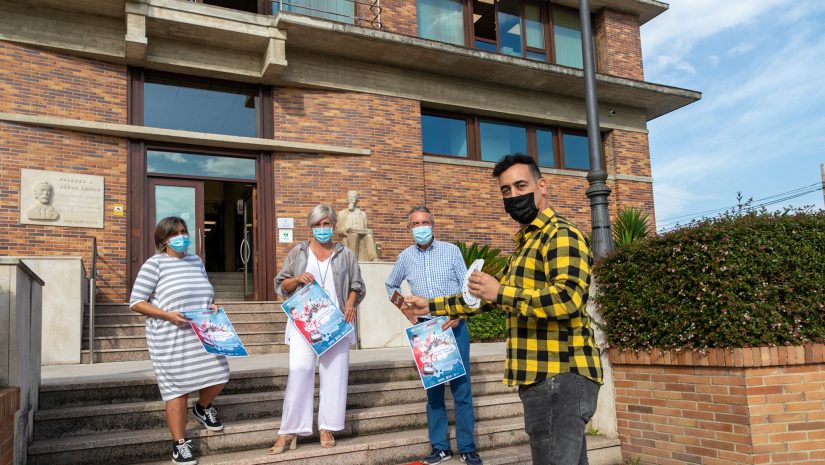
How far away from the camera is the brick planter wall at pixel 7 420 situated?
3449 millimetres

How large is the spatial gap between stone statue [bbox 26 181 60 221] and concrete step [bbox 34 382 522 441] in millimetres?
6999

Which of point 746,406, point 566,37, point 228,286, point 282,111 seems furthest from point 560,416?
point 566,37

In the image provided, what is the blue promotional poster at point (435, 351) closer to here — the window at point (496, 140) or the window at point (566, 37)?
the window at point (496, 140)

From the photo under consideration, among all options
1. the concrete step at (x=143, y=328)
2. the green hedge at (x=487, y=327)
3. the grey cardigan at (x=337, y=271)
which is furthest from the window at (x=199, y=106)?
the grey cardigan at (x=337, y=271)

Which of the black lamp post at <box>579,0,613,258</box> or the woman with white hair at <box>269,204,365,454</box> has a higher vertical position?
the black lamp post at <box>579,0,613,258</box>

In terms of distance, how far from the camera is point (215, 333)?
453cm

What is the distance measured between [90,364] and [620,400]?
6720 millimetres

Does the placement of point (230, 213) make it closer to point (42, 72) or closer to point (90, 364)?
point (42, 72)

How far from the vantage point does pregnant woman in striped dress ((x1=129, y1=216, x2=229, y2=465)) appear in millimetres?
4438

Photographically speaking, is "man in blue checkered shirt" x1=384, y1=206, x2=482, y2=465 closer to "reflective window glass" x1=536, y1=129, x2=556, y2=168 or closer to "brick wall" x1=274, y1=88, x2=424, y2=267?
"brick wall" x1=274, y1=88, x2=424, y2=267

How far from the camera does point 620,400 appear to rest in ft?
19.0

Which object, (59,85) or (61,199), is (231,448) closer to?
(61,199)

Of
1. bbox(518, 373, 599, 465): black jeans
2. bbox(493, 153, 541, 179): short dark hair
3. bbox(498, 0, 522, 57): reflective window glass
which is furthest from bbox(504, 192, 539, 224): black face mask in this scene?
bbox(498, 0, 522, 57): reflective window glass

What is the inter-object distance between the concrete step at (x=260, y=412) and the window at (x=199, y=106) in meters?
8.38
